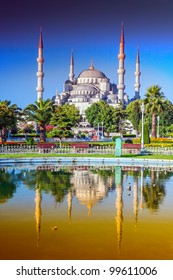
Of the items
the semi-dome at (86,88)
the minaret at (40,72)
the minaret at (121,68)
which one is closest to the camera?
the minaret at (40,72)

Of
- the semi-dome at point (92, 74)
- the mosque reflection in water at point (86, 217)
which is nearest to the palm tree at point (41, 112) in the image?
the mosque reflection in water at point (86, 217)

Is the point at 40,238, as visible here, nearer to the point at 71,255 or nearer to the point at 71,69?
the point at 71,255

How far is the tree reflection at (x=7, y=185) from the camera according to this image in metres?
8.49

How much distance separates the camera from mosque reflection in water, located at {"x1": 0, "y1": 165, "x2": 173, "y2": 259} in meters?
5.16

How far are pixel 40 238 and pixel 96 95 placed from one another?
181 feet

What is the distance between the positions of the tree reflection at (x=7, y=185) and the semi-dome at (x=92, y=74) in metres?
53.9

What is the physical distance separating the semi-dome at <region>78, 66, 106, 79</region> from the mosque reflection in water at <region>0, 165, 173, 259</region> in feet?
180

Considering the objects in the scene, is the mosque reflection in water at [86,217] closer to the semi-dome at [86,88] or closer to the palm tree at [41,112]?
the palm tree at [41,112]

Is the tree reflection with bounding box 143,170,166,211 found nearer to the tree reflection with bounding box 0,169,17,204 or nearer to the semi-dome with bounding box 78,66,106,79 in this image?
the tree reflection with bounding box 0,169,17,204

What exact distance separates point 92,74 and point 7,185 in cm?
5693

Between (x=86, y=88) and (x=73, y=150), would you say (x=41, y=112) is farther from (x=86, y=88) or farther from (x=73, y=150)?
(x=86, y=88)

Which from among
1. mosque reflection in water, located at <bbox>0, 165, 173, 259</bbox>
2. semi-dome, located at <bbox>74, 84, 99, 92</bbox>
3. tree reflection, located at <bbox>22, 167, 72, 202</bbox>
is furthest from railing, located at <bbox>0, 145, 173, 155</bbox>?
semi-dome, located at <bbox>74, 84, 99, 92</bbox>
